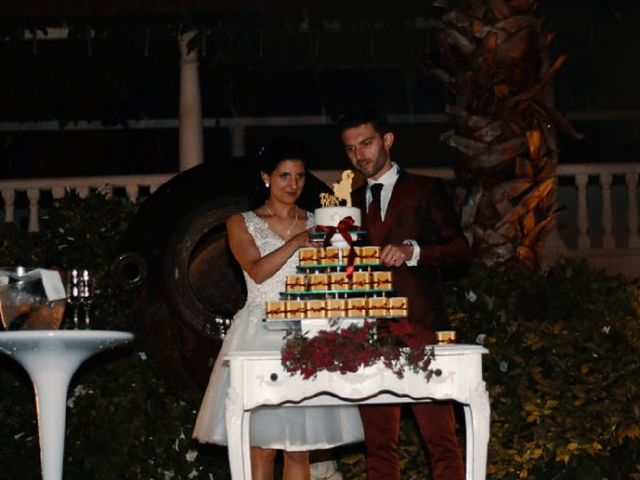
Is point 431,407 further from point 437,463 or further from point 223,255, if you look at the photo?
point 223,255

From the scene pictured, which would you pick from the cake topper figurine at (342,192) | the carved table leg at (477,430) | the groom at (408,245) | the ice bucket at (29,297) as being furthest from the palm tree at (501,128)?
the ice bucket at (29,297)

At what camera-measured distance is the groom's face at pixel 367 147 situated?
247 inches

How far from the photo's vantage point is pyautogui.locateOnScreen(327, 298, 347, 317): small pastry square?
5.93 metres

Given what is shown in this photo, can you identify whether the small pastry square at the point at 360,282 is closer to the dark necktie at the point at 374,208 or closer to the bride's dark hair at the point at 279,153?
the dark necktie at the point at 374,208

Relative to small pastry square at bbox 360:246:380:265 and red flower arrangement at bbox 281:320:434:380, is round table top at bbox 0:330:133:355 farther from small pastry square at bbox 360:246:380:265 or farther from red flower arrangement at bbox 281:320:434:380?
small pastry square at bbox 360:246:380:265

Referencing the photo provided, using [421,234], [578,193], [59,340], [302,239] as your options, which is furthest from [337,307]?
[578,193]

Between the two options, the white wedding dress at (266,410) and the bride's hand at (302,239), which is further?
the white wedding dress at (266,410)

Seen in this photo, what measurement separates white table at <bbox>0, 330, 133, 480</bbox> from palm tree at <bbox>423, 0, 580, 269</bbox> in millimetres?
2633

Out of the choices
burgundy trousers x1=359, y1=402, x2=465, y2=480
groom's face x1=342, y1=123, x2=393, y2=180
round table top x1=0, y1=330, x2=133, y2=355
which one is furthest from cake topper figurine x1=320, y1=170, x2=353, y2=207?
round table top x1=0, y1=330, x2=133, y2=355

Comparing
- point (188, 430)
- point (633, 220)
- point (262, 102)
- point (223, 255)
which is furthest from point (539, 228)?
point (262, 102)

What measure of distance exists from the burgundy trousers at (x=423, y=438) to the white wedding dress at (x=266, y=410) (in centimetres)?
48

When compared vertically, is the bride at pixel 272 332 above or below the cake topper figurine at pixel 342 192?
below

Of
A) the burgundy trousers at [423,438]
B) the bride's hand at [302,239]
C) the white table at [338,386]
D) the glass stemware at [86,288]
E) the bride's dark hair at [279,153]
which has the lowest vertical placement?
the burgundy trousers at [423,438]

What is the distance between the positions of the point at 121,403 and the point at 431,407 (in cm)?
244
